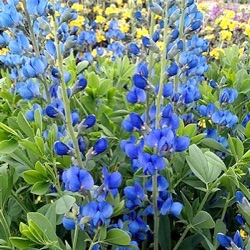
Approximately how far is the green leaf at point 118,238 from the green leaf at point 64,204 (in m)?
0.13

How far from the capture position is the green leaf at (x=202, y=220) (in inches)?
57.6

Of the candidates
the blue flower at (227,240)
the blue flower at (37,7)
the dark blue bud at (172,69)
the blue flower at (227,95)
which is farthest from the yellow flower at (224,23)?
the blue flower at (227,240)

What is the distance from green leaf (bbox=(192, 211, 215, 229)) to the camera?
1.46 m

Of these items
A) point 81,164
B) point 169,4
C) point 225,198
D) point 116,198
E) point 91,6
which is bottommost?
point 91,6

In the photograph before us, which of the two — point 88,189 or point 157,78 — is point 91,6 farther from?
point 88,189

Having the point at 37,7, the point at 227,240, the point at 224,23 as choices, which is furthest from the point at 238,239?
the point at 224,23

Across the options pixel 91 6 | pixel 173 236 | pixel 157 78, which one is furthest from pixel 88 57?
pixel 91 6

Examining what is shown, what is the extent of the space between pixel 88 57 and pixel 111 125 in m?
1.15

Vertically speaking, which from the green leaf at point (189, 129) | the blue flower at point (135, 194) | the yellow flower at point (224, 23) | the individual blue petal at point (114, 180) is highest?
the individual blue petal at point (114, 180)

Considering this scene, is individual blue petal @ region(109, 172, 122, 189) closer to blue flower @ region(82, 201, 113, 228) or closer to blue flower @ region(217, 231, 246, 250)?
blue flower @ region(82, 201, 113, 228)

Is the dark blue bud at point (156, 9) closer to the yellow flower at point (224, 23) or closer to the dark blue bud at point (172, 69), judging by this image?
the dark blue bud at point (172, 69)

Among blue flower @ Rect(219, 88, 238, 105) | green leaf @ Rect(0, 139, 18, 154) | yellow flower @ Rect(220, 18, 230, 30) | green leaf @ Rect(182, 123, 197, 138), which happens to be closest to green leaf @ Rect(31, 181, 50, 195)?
green leaf @ Rect(0, 139, 18, 154)

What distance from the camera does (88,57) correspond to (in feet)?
9.43

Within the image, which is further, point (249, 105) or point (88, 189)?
point (249, 105)
